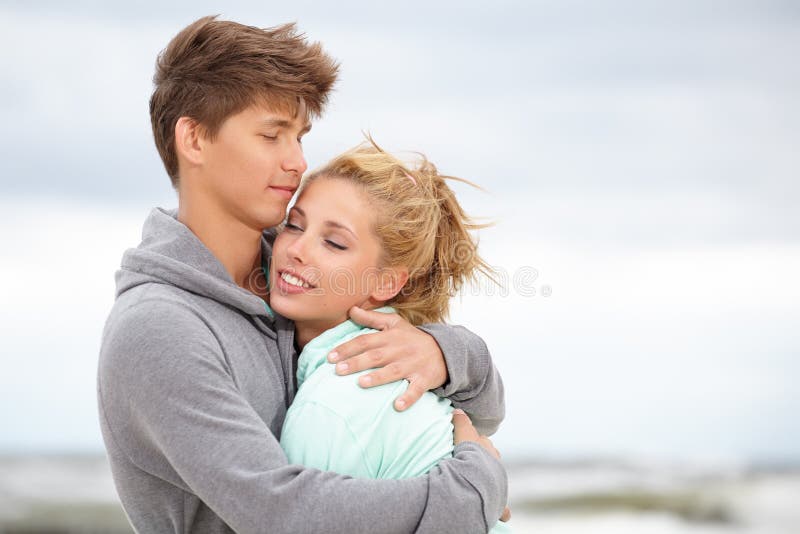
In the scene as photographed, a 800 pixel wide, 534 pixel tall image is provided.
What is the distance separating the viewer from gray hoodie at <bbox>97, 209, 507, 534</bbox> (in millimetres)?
1979

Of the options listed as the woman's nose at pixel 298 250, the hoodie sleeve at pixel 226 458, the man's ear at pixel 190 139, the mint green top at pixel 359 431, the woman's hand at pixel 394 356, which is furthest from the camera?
the man's ear at pixel 190 139

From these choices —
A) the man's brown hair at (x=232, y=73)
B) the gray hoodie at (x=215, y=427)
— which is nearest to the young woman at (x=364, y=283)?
the gray hoodie at (x=215, y=427)

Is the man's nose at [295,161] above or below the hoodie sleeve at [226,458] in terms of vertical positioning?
above

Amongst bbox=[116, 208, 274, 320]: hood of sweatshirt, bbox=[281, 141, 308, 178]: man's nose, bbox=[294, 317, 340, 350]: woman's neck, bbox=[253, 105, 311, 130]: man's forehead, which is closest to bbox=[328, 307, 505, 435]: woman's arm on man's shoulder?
bbox=[294, 317, 340, 350]: woman's neck

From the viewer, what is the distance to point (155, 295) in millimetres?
2244

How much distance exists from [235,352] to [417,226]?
0.69 metres

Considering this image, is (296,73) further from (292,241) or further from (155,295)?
(155,295)

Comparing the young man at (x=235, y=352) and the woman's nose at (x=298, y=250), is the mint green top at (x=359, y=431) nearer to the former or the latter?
the young man at (x=235, y=352)

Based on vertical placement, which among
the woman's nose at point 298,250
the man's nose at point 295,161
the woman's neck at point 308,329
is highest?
the man's nose at point 295,161

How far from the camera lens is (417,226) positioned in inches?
104

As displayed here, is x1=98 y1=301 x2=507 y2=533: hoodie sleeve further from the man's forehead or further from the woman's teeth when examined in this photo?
the man's forehead

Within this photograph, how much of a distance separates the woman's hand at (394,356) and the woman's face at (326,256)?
3.4 inches

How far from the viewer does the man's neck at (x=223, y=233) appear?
8.50 ft

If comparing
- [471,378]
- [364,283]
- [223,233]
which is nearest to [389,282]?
[364,283]
